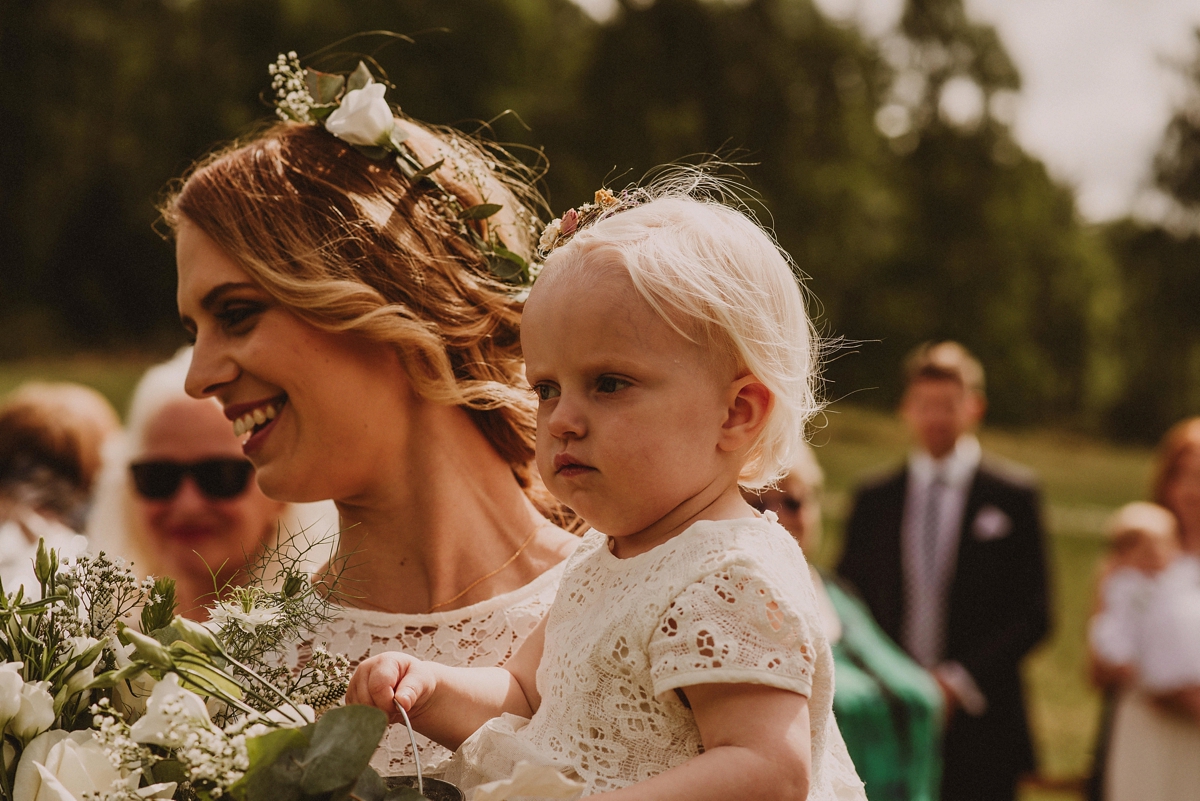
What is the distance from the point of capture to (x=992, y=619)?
286 inches

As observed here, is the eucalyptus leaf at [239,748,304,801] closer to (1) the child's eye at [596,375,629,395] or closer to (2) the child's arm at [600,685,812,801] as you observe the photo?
(2) the child's arm at [600,685,812,801]

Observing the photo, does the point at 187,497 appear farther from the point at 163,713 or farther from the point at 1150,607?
the point at 1150,607

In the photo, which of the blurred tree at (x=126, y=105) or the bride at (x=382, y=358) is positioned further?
the blurred tree at (x=126, y=105)

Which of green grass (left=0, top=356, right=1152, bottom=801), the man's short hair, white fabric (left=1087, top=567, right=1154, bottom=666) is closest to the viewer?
white fabric (left=1087, top=567, right=1154, bottom=666)

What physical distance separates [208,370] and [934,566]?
19.5 feet

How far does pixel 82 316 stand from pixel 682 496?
2598 cm

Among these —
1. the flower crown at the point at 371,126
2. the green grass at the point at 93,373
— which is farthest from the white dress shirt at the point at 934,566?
the green grass at the point at 93,373

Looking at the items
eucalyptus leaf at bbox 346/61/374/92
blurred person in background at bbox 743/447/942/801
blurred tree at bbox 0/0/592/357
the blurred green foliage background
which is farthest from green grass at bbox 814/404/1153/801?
blurred tree at bbox 0/0/592/357

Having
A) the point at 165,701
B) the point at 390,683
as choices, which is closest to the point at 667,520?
the point at 390,683

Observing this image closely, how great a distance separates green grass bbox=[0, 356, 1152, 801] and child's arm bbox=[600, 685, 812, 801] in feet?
18.5

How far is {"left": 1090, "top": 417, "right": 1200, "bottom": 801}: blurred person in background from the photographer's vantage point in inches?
266

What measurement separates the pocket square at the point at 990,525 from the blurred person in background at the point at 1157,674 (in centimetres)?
73

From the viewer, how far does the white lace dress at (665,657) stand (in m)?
1.49

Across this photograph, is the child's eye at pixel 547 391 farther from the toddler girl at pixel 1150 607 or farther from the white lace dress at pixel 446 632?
the toddler girl at pixel 1150 607
